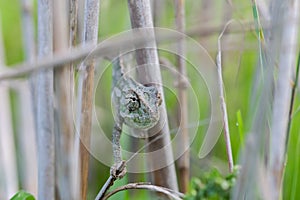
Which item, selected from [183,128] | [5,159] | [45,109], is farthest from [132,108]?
[5,159]

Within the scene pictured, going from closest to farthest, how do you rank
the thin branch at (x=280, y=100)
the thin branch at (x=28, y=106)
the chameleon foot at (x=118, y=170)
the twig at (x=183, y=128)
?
the thin branch at (x=280, y=100), the chameleon foot at (x=118, y=170), the twig at (x=183, y=128), the thin branch at (x=28, y=106)

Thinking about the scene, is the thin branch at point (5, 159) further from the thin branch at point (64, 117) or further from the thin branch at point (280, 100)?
A: the thin branch at point (280, 100)

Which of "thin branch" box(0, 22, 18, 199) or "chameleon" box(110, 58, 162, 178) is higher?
"chameleon" box(110, 58, 162, 178)

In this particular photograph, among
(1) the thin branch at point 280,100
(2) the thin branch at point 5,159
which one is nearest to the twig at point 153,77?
(1) the thin branch at point 280,100

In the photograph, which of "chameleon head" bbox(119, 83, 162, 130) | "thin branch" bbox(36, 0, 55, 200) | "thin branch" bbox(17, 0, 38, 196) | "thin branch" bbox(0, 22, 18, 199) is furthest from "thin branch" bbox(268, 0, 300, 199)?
"thin branch" bbox(0, 22, 18, 199)

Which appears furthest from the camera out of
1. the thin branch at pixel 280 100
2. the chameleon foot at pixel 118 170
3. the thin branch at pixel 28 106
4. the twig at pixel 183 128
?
the thin branch at pixel 28 106

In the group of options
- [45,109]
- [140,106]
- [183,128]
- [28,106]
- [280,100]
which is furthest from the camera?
[28,106]

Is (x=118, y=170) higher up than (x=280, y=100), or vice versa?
(x=280, y=100)

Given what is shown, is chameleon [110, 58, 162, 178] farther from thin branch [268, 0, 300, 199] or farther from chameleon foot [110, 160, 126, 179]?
thin branch [268, 0, 300, 199]

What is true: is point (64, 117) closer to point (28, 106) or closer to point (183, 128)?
point (183, 128)
